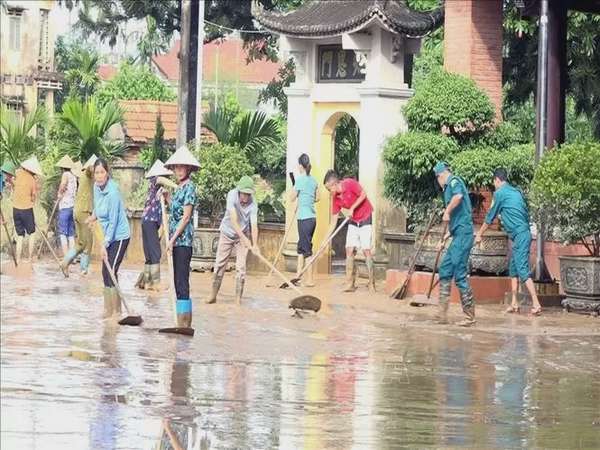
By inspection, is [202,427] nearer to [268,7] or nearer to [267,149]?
[267,149]

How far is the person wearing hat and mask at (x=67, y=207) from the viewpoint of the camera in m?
21.0

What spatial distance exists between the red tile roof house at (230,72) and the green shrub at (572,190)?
44.0 metres

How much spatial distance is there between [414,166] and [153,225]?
3335 mm

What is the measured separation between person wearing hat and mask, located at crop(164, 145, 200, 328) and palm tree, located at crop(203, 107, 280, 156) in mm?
10892

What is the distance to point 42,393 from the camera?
26.3 feet

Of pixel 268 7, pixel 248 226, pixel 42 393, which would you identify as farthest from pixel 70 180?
pixel 42 393

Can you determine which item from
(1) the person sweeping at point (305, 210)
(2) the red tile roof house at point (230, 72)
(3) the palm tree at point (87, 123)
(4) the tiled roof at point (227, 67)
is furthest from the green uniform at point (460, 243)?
(4) the tiled roof at point (227, 67)

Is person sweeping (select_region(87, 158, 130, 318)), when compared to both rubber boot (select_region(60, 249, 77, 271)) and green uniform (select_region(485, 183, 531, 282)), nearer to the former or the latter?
green uniform (select_region(485, 183, 531, 282))

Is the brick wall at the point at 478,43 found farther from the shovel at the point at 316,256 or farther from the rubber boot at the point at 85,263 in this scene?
the rubber boot at the point at 85,263

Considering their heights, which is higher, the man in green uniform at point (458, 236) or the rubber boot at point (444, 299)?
the man in green uniform at point (458, 236)

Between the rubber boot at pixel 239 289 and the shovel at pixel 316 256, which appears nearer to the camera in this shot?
the rubber boot at pixel 239 289

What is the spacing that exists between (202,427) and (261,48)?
23690 millimetres

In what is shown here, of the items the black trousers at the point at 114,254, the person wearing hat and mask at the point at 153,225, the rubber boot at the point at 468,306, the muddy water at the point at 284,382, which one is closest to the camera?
the muddy water at the point at 284,382

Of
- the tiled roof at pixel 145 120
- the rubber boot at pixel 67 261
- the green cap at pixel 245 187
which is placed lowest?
the rubber boot at pixel 67 261
